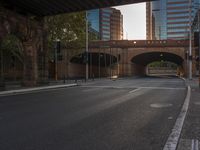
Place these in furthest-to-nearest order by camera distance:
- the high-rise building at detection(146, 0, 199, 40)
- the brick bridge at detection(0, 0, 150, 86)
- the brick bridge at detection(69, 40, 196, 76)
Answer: the brick bridge at detection(69, 40, 196, 76) < the high-rise building at detection(146, 0, 199, 40) < the brick bridge at detection(0, 0, 150, 86)

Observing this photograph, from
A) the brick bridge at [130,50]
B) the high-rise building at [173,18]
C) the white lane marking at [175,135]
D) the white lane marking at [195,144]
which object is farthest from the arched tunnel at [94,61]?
the white lane marking at [195,144]

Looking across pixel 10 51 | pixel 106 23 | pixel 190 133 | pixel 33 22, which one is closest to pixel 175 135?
pixel 190 133

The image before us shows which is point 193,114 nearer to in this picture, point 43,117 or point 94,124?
point 94,124

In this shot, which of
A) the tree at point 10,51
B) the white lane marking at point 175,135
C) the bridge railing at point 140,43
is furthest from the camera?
the bridge railing at point 140,43

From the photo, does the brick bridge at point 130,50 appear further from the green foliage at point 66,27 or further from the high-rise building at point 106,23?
the green foliage at point 66,27

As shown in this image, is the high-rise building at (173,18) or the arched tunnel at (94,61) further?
the arched tunnel at (94,61)

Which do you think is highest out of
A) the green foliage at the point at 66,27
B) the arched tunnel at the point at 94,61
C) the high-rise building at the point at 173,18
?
the high-rise building at the point at 173,18

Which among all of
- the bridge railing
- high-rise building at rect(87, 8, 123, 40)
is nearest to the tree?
the bridge railing

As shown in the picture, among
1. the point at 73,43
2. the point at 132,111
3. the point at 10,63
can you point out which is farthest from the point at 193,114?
the point at 10,63

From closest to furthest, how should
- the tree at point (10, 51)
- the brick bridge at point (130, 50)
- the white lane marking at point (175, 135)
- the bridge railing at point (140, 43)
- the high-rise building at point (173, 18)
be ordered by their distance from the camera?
the white lane marking at point (175, 135)
the tree at point (10, 51)
the high-rise building at point (173, 18)
the bridge railing at point (140, 43)
the brick bridge at point (130, 50)

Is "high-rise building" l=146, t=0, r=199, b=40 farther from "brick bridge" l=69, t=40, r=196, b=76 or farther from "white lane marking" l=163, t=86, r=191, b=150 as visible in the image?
"white lane marking" l=163, t=86, r=191, b=150

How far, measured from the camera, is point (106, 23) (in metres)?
101

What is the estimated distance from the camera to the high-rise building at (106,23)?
92.8m

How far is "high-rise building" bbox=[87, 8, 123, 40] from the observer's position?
92838mm
